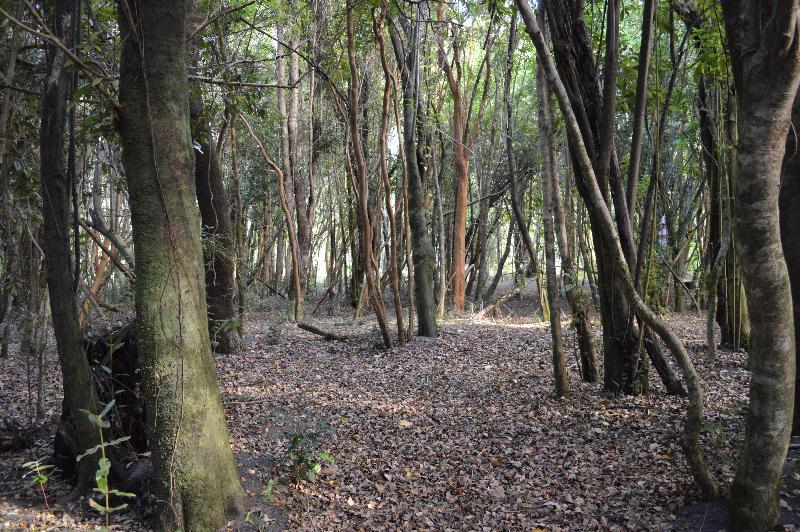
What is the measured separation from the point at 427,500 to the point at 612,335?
2.64 metres

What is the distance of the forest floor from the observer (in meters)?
3.94

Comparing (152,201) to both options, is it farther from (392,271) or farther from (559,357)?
(392,271)

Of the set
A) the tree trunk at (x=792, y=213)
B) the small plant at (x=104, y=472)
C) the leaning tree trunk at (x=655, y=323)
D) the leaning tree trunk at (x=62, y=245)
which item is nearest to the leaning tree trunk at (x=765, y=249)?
the leaning tree trunk at (x=655, y=323)

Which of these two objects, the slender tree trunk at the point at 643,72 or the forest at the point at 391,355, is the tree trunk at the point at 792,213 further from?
the slender tree trunk at the point at 643,72

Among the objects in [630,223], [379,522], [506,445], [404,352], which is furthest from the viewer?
[404,352]

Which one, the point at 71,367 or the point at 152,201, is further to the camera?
the point at 71,367

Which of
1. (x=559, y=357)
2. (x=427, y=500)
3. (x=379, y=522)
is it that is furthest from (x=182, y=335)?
(x=559, y=357)

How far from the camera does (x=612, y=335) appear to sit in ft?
19.2

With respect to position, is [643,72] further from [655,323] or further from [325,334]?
[325,334]

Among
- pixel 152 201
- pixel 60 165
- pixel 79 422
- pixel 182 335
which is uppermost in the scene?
A: pixel 60 165

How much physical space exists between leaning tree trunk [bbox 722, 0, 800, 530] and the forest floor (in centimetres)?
44

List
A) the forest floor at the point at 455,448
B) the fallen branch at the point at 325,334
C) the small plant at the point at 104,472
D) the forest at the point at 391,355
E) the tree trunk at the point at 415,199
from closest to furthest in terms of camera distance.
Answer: the small plant at the point at 104,472 → the forest at the point at 391,355 → the forest floor at the point at 455,448 → the tree trunk at the point at 415,199 → the fallen branch at the point at 325,334

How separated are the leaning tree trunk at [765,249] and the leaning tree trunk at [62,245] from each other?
4324mm

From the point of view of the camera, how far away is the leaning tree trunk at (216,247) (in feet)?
27.2
